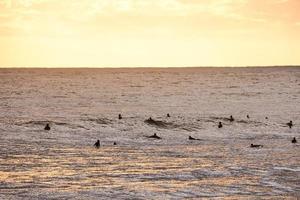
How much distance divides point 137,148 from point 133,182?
11.8m

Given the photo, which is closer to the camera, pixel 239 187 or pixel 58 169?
pixel 239 187

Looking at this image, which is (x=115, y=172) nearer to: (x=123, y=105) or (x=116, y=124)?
(x=116, y=124)

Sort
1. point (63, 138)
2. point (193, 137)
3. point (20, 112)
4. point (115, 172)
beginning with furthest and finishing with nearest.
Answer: point (20, 112) → point (193, 137) → point (63, 138) → point (115, 172)

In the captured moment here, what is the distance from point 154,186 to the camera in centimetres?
2461

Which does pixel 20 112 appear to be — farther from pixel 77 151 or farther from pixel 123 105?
pixel 77 151

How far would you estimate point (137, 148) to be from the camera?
37.2 m

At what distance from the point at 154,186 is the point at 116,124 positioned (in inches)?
1107

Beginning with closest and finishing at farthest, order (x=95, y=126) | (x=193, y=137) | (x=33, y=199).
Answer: (x=33, y=199) < (x=193, y=137) < (x=95, y=126)

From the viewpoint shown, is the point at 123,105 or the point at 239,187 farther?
the point at 123,105

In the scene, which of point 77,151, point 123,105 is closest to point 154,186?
point 77,151

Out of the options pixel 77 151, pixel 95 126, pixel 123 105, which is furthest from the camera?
pixel 123 105

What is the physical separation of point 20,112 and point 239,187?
42.6 meters

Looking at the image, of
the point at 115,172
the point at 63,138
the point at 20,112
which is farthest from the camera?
the point at 20,112

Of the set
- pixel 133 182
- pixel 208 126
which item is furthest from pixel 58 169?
pixel 208 126
